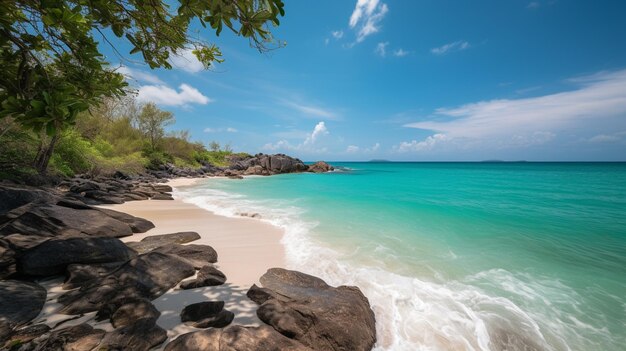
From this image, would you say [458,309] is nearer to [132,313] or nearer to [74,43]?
[132,313]

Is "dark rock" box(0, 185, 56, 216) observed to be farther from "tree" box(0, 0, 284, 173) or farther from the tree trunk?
the tree trunk

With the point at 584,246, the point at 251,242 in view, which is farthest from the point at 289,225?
the point at 584,246

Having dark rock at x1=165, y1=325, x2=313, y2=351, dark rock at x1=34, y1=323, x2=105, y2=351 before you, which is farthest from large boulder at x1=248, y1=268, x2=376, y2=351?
dark rock at x1=34, y1=323, x2=105, y2=351

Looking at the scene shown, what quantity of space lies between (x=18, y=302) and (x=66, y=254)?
1.26 metres

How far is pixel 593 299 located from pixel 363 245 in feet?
17.1

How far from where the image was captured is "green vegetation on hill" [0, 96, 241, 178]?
468 inches

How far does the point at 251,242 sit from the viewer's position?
7.06m

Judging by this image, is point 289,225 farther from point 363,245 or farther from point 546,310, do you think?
point 546,310

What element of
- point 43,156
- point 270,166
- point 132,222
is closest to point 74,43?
point 132,222

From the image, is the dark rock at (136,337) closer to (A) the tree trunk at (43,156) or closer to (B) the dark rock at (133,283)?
(B) the dark rock at (133,283)

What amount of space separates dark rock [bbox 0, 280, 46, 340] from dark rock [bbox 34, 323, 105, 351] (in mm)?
557

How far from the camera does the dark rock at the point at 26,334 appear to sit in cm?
238

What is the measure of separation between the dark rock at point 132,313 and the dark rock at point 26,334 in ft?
2.08

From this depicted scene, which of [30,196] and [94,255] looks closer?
[94,255]
